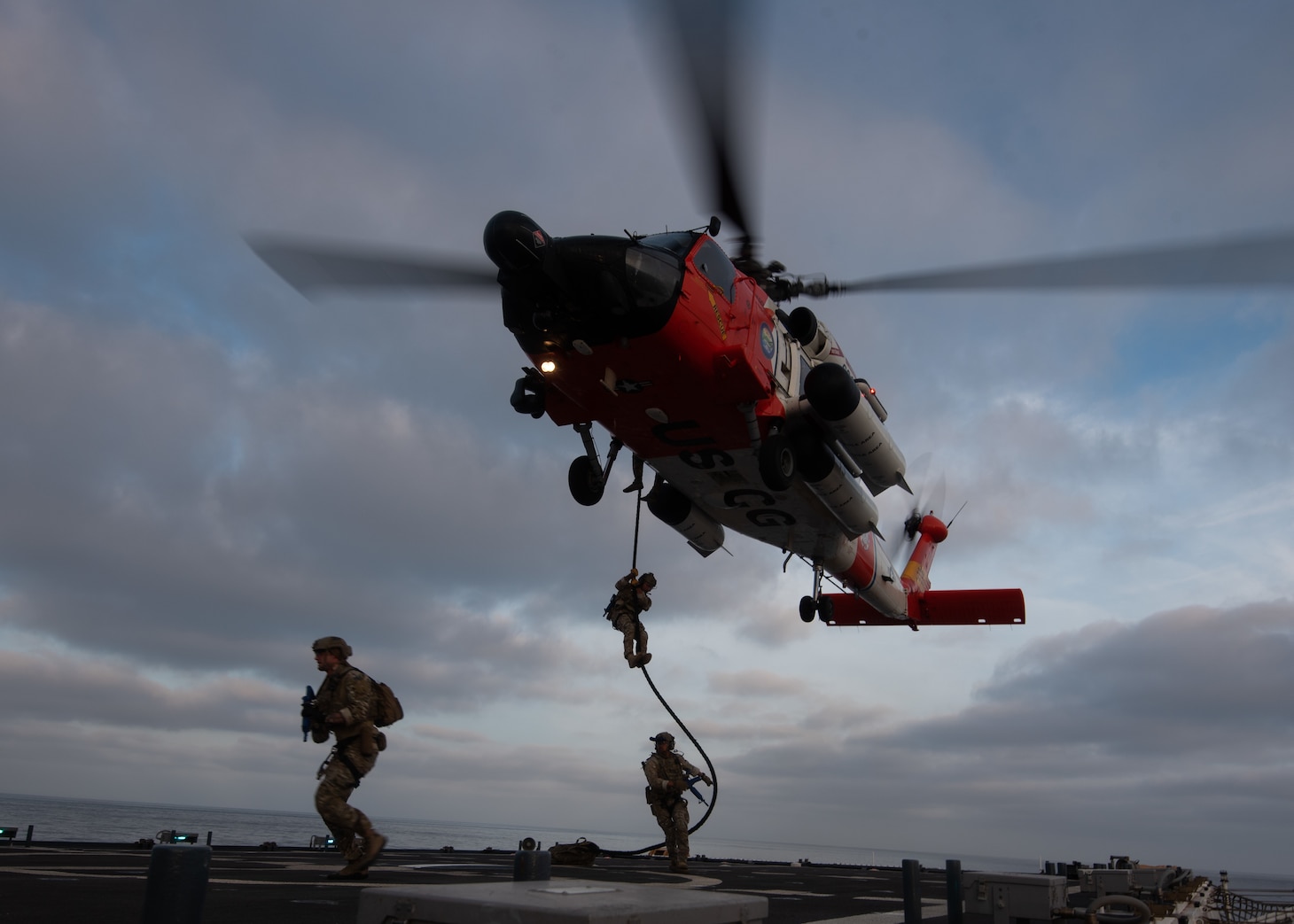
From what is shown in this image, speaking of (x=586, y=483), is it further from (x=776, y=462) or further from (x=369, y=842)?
(x=369, y=842)

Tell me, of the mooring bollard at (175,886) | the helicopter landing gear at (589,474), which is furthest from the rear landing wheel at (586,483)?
the mooring bollard at (175,886)

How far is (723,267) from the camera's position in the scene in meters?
12.6

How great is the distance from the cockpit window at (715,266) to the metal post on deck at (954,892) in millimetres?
7729

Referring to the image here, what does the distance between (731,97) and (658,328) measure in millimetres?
2990

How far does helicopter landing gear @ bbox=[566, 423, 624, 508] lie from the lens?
13.6 metres

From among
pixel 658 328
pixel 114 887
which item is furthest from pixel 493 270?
pixel 114 887

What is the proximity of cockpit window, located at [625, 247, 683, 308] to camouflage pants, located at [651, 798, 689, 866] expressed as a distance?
27.6 feet

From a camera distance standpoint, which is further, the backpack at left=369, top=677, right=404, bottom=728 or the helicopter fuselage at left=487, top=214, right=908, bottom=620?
the helicopter fuselage at left=487, top=214, right=908, bottom=620

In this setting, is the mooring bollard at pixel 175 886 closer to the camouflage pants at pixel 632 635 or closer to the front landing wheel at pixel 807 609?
the camouflage pants at pixel 632 635

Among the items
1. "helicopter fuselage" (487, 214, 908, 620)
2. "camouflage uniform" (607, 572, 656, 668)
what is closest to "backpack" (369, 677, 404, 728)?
"camouflage uniform" (607, 572, 656, 668)

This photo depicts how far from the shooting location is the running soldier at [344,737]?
8516mm

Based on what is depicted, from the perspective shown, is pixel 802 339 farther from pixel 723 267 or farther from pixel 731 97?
pixel 731 97

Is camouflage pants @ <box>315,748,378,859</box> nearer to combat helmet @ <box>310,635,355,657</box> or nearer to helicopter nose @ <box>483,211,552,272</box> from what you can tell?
combat helmet @ <box>310,635,355,657</box>

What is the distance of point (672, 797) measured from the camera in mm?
14523
